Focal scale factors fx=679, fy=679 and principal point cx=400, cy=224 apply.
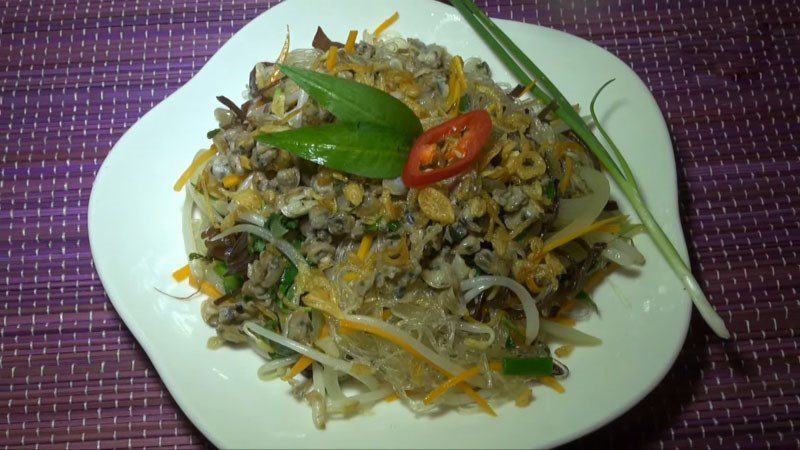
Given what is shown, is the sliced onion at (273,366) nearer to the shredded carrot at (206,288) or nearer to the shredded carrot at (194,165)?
the shredded carrot at (206,288)

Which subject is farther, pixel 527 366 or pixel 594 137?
pixel 594 137

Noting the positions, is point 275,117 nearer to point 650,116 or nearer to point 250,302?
point 250,302

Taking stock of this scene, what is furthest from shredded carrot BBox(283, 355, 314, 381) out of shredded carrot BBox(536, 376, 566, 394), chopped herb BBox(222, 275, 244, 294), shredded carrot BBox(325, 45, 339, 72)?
shredded carrot BBox(325, 45, 339, 72)

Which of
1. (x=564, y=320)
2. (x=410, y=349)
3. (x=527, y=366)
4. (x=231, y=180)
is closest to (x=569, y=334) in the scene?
(x=564, y=320)

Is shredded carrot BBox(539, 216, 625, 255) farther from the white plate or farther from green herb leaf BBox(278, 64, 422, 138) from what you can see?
green herb leaf BBox(278, 64, 422, 138)

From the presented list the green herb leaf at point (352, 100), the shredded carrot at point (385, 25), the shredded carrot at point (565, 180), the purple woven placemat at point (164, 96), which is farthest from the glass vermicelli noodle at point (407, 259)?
the purple woven placemat at point (164, 96)

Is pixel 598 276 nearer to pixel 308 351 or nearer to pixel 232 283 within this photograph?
pixel 308 351

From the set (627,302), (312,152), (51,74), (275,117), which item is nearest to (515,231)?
(627,302)
